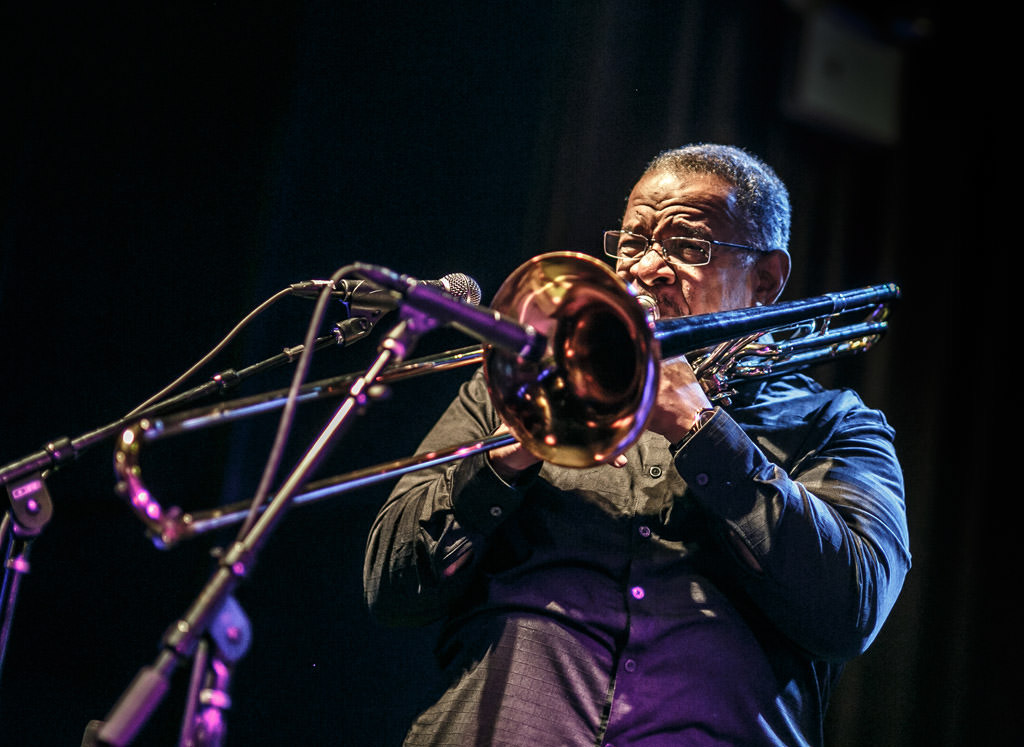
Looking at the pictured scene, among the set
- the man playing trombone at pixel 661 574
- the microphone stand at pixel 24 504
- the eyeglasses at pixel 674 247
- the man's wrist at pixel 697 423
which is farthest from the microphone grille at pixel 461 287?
the eyeglasses at pixel 674 247

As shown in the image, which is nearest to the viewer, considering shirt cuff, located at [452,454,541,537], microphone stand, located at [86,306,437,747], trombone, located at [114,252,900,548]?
microphone stand, located at [86,306,437,747]

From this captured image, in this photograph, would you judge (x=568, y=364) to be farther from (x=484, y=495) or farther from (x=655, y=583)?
(x=655, y=583)

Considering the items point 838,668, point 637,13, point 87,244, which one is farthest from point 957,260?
point 87,244

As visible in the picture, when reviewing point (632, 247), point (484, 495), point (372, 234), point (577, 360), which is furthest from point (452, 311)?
point (372, 234)

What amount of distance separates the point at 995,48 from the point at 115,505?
3346 mm

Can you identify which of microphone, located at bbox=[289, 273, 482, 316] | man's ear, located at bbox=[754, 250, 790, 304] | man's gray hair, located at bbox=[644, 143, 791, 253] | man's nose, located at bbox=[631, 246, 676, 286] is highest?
man's gray hair, located at bbox=[644, 143, 791, 253]

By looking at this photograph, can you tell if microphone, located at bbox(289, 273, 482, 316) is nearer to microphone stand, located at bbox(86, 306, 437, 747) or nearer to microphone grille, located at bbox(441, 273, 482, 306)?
microphone grille, located at bbox(441, 273, 482, 306)

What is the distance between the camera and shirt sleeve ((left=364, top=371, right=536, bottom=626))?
6.84 ft

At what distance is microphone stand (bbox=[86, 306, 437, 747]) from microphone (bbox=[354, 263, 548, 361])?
28 mm

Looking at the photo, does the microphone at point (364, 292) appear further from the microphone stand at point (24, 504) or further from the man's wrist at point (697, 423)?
the man's wrist at point (697, 423)

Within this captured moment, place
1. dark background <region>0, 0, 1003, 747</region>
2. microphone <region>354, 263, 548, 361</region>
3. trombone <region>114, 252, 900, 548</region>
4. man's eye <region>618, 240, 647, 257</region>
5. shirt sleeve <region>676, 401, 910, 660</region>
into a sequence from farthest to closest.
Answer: man's eye <region>618, 240, 647, 257</region> < dark background <region>0, 0, 1003, 747</region> < shirt sleeve <region>676, 401, 910, 660</region> < trombone <region>114, 252, 900, 548</region> < microphone <region>354, 263, 548, 361</region>

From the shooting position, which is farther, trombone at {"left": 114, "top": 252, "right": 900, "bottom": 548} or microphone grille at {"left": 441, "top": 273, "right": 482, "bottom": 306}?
microphone grille at {"left": 441, "top": 273, "right": 482, "bottom": 306}

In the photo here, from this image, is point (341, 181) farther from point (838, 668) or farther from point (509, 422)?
point (838, 668)

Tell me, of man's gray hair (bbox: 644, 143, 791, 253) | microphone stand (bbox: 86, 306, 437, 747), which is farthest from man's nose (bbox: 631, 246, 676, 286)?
microphone stand (bbox: 86, 306, 437, 747)
